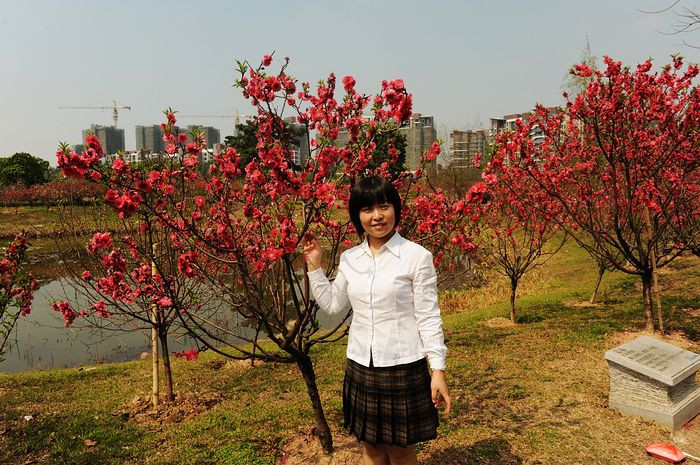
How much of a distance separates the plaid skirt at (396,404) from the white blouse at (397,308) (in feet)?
0.24

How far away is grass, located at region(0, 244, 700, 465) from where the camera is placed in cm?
374

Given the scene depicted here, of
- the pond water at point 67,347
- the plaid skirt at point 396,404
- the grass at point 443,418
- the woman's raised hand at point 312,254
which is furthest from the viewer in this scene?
the pond water at point 67,347

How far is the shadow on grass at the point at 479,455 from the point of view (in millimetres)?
3447

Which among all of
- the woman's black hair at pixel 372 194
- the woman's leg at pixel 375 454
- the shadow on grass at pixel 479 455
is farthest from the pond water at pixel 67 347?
the woman's black hair at pixel 372 194

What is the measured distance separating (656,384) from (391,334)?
3.14 meters

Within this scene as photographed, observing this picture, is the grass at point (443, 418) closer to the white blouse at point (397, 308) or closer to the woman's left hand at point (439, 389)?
the woman's left hand at point (439, 389)

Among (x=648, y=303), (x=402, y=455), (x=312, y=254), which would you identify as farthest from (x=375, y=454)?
(x=648, y=303)

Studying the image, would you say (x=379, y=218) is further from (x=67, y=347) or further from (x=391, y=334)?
(x=67, y=347)

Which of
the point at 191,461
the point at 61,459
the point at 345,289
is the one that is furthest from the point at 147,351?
the point at 345,289

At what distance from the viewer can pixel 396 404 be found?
90.5 inches

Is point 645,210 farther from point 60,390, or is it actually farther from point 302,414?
point 60,390

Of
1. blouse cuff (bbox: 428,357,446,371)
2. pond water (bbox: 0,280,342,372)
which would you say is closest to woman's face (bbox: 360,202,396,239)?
blouse cuff (bbox: 428,357,446,371)

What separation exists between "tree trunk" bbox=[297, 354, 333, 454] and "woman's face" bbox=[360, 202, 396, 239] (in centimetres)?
143

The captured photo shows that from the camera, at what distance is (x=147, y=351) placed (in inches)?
384
